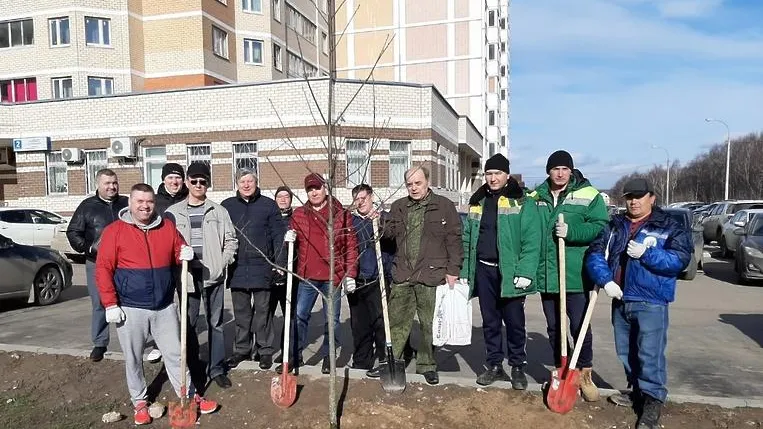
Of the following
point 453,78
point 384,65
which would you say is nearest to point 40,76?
point 384,65

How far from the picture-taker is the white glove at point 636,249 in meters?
3.58

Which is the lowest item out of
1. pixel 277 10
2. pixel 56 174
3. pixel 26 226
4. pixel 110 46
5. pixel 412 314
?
pixel 412 314

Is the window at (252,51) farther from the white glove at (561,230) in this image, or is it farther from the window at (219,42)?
the white glove at (561,230)

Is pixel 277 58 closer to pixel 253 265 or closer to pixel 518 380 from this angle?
pixel 253 265

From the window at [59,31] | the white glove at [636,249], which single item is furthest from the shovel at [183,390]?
the window at [59,31]

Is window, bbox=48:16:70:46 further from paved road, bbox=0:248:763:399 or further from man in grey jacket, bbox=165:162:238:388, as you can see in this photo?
man in grey jacket, bbox=165:162:238:388

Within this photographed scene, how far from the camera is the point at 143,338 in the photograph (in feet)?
12.9

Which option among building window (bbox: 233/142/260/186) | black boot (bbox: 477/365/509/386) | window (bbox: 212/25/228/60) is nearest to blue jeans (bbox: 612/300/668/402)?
black boot (bbox: 477/365/509/386)

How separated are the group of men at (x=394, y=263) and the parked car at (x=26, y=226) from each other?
11667mm

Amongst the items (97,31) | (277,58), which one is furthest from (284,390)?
(277,58)

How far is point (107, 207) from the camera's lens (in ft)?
17.2

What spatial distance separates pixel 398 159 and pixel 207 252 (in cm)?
1427

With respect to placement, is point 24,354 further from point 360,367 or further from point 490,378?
point 490,378

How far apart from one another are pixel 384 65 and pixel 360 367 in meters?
40.6
